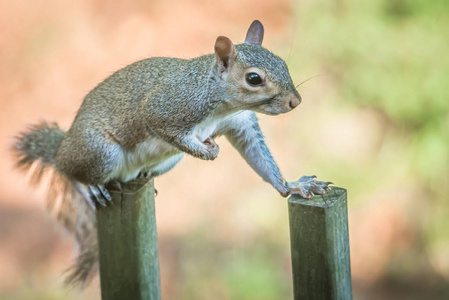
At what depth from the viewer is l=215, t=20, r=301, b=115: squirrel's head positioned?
177 cm

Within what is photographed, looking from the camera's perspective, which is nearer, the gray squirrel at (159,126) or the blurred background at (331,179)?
the gray squirrel at (159,126)

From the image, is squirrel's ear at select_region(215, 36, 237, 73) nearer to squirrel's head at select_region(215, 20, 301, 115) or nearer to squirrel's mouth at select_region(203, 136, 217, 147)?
squirrel's head at select_region(215, 20, 301, 115)

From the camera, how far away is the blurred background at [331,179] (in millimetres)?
3369

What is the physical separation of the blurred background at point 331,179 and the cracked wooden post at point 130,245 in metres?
1.47

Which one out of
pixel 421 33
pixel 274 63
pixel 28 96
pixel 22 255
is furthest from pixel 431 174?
pixel 28 96

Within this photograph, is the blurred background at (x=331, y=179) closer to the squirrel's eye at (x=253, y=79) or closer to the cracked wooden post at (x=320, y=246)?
the squirrel's eye at (x=253, y=79)

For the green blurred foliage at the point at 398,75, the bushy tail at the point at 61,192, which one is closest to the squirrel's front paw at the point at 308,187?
the bushy tail at the point at 61,192

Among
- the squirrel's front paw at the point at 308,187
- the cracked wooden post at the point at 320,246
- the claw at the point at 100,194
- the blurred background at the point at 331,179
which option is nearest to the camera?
the cracked wooden post at the point at 320,246

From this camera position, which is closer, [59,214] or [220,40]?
[220,40]

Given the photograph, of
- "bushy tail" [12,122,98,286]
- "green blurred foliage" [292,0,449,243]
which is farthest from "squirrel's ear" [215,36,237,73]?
"green blurred foliage" [292,0,449,243]

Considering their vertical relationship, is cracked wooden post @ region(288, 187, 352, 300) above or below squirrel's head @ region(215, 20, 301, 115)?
below

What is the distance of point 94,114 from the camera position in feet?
7.21

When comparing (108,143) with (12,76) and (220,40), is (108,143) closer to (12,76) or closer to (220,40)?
(220,40)

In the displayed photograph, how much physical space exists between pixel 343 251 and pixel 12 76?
3.29m
